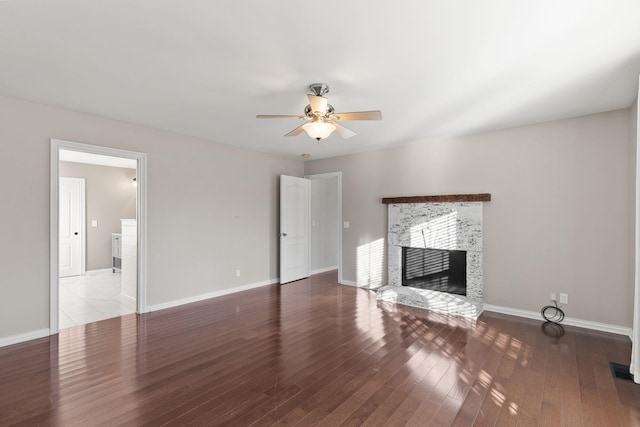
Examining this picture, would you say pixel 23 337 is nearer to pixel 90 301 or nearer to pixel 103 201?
pixel 90 301

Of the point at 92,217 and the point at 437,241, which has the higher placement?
the point at 92,217

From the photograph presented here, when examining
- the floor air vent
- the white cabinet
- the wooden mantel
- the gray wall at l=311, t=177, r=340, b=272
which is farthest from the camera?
the gray wall at l=311, t=177, r=340, b=272

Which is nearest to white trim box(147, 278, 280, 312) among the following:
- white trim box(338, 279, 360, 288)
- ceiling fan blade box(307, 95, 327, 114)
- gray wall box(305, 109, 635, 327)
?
white trim box(338, 279, 360, 288)

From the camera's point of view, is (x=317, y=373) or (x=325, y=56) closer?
(x=325, y=56)

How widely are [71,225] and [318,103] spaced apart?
6968mm

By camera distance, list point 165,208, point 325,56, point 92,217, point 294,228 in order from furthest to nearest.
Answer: point 92,217 < point 294,228 < point 165,208 < point 325,56

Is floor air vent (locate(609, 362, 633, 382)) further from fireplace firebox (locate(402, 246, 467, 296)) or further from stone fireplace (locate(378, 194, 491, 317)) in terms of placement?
fireplace firebox (locate(402, 246, 467, 296))

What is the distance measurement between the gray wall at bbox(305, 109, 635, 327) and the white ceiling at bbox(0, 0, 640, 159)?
1.35ft

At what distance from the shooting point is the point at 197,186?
15.6 feet

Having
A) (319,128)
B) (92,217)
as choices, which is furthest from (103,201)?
(319,128)

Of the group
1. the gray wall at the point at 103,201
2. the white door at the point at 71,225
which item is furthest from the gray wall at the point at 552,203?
the white door at the point at 71,225

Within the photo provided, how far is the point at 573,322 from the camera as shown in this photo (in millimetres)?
3719

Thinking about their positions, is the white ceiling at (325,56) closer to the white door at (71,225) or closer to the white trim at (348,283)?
the white trim at (348,283)

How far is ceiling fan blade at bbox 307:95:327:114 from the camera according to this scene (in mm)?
2699
